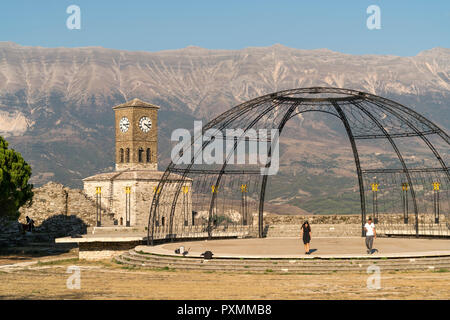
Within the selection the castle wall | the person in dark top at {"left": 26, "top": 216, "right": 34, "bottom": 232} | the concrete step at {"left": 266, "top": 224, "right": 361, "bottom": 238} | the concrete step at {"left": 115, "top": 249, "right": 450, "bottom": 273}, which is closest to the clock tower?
the castle wall

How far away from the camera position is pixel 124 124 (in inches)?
3206

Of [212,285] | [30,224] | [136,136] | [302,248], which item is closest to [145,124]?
[136,136]

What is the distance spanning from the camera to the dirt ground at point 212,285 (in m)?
22.3

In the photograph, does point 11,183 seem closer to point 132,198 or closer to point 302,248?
point 302,248

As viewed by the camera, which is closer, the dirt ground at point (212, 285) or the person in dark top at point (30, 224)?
the dirt ground at point (212, 285)

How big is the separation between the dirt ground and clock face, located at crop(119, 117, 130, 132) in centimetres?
5005

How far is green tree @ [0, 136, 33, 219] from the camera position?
42812mm

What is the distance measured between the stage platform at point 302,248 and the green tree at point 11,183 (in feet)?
35.3

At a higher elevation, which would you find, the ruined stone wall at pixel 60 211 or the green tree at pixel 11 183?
the green tree at pixel 11 183

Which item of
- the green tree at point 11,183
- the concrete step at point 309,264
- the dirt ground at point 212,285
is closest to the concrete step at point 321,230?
the green tree at point 11,183

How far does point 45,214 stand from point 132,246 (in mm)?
27946

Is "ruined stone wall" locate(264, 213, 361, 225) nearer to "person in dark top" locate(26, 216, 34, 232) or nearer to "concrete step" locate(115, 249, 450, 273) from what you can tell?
"person in dark top" locate(26, 216, 34, 232)

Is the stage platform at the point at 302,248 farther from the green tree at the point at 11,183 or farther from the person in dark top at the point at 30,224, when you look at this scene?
the person in dark top at the point at 30,224
